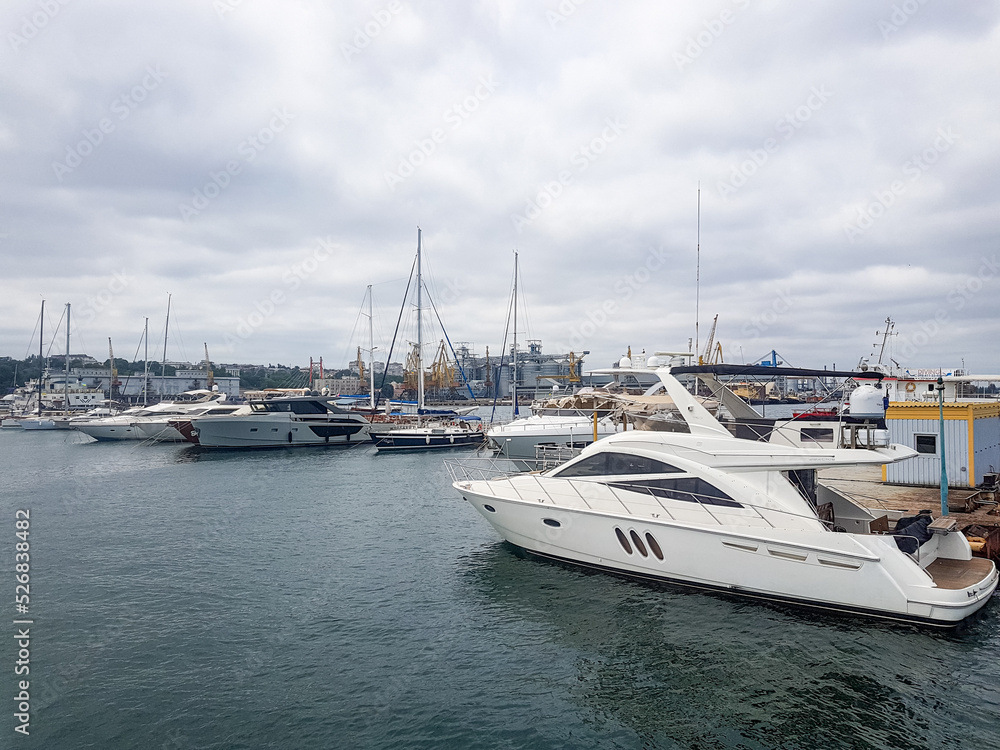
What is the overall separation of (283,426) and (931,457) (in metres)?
41.8

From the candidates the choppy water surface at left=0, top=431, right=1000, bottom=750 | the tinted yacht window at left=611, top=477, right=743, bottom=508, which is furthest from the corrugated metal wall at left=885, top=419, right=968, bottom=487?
the tinted yacht window at left=611, top=477, right=743, bottom=508

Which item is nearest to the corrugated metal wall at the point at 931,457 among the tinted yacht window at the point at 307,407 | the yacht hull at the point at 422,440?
the yacht hull at the point at 422,440

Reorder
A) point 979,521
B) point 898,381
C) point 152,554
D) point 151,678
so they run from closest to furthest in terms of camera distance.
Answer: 1. point 151,678
2. point 979,521
3. point 152,554
4. point 898,381

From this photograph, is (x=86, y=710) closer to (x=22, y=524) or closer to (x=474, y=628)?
(x=474, y=628)

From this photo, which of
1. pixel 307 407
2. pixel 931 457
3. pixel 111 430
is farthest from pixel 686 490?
pixel 111 430

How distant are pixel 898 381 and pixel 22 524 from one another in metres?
30.4

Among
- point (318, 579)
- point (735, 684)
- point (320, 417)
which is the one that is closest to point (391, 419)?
point (320, 417)

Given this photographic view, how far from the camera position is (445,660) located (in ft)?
32.3

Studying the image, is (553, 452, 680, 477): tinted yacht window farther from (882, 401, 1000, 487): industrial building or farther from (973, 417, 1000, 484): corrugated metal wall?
(973, 417, 1000, 484): corrugated metal wall

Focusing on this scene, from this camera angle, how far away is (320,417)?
4794cm

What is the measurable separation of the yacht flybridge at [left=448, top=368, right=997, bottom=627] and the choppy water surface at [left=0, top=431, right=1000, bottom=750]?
51 cm

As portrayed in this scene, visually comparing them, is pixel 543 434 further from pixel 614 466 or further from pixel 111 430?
pixel 111 430

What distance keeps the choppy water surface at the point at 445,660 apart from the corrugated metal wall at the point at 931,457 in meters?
7.20

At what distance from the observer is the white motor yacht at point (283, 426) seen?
45.0m
